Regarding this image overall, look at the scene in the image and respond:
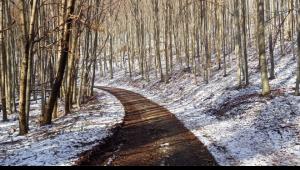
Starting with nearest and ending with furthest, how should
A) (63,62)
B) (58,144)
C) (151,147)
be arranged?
(151,147)
(58,144)
(63,62)

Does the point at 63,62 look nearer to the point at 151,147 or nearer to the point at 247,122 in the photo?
the point at 151,147

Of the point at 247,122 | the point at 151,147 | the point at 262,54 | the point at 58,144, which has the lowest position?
the point at 247,122

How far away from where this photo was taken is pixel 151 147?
446 inches

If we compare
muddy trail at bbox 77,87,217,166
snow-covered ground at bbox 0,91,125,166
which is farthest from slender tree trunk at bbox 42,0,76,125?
muddy trail at bbox 77,87,217,166

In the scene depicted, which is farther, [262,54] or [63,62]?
[262,54]

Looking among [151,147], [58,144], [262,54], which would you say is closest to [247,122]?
[262,54]

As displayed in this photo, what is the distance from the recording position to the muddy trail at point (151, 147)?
31.1ft

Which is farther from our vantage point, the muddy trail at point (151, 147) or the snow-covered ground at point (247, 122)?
the snow-covered ground at point (247, 122)

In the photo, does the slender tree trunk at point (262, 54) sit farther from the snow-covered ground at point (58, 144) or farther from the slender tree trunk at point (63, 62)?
the slender tree trunk at point (63, 62)

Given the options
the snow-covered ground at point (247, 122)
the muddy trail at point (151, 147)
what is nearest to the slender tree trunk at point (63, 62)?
the muddy trail at point (151, 147)

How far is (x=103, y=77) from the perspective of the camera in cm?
6669
